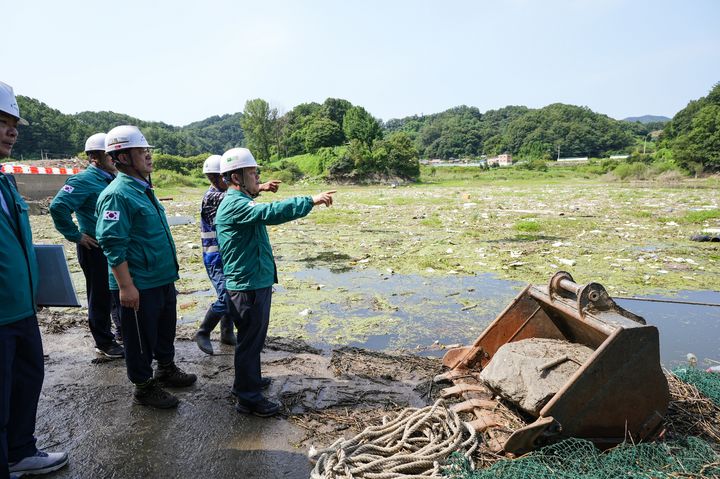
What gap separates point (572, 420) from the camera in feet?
8.25

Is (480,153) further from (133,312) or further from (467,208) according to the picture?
(133,312)

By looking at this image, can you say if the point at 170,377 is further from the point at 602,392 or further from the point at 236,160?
the point at 602,392

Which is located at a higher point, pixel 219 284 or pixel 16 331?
pixel 16 331

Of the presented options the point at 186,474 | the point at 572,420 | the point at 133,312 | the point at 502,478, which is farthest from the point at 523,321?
the point at 133,312

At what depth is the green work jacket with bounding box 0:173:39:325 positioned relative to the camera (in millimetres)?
2180

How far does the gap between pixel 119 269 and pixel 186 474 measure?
1413mm

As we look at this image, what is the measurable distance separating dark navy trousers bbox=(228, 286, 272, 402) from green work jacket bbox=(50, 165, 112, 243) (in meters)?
1.94

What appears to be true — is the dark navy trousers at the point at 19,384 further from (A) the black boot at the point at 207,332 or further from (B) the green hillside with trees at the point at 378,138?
(B) the green hillside with trees at the point at 378,138

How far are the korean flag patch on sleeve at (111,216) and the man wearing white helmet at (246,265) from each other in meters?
0.67

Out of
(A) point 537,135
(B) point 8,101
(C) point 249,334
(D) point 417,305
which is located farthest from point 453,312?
(A) point 537,135

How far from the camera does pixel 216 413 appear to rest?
3.29m

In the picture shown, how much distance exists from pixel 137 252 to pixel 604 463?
330 centimetres

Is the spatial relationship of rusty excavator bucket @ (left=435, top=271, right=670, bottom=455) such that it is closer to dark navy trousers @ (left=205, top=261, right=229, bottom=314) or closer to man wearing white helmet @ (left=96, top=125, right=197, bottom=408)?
man wearing white helmet @ (left=96, top=125, right=197, bottom=408)

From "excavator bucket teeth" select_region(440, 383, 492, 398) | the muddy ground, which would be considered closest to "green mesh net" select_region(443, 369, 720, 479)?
"excavator bucket teeth" select_region(440, 383, 492, 398)
